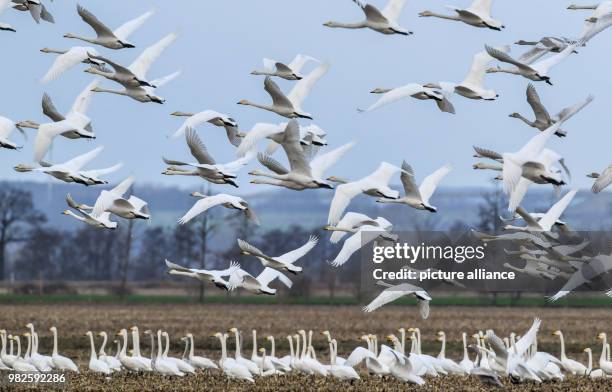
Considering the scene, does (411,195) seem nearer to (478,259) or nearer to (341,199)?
(341,199)

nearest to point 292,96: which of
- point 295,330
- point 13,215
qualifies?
point 295,330

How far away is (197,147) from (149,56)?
268cm

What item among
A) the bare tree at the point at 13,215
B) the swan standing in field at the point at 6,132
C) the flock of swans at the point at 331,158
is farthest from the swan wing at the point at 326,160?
the bare tree at the point at 13,215

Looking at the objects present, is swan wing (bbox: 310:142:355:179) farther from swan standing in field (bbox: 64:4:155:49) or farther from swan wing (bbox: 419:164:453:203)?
swan standing in field (bbox: 64:4:155:49)

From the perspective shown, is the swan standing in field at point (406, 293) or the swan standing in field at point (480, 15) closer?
the swan standing in field at point (480, 15)

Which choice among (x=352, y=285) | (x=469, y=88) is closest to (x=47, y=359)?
(x=469, y=88)

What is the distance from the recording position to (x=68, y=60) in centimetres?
2133

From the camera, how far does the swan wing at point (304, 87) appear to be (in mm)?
23312

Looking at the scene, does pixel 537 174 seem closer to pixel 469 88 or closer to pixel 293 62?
pixel 469 88

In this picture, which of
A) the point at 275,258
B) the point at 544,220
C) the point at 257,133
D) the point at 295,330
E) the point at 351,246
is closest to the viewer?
the point at 257,133

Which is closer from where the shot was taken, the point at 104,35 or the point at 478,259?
the point at 104,35

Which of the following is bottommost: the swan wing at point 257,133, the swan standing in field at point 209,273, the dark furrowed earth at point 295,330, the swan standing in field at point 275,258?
the dark furrowed earth at point 295,330

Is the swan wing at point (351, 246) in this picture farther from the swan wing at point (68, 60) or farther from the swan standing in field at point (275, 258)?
the swan wing at point (68, 60)

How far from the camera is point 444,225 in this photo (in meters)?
130
